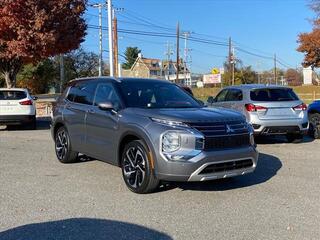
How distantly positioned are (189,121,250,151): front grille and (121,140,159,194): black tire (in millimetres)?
837

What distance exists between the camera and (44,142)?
531 inches

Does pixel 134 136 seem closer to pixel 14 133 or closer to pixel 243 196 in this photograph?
pixel 243 196

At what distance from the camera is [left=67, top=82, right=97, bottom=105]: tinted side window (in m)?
8.71

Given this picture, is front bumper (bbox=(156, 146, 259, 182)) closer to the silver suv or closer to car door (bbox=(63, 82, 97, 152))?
the silver suv

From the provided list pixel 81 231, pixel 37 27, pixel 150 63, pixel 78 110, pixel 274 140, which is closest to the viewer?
pixel 81 231

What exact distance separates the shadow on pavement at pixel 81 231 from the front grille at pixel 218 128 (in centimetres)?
173

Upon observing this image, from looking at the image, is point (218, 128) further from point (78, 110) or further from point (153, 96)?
point (78, 110)

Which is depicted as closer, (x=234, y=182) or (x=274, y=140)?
(x=234, y=182)

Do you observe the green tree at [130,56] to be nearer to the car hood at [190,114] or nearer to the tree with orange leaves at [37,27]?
the tree with orange leaves at [37,27]

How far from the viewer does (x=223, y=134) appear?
6801 millimetres

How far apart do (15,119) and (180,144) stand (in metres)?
11.6

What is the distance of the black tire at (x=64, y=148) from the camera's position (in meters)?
9.45

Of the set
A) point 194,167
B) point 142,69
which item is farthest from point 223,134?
point 142,69

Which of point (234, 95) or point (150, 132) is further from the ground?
point (234, 95)
